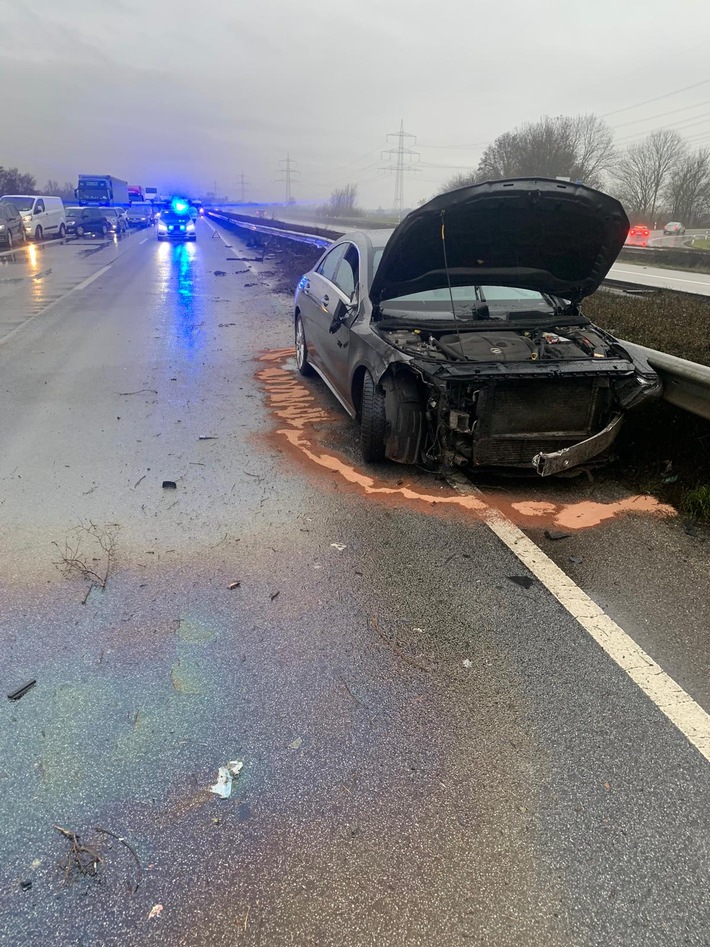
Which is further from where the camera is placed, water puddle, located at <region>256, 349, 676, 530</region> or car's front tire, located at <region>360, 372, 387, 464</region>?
car's front tire, located at <region>360, 372, 387, 464</region>

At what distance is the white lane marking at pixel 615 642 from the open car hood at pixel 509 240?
214cm

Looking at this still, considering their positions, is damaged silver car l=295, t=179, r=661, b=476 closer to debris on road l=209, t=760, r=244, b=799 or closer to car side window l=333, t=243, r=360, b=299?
car side window l=333, t=243, r=360, b=299

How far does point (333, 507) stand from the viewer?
4305 millimetres

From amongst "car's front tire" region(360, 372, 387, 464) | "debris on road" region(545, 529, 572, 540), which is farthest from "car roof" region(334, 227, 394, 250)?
"debris on road" region(545, 529, 572, 540)

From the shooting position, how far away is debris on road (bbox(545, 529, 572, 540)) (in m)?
3.92

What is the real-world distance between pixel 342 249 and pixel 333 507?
10.7 feet

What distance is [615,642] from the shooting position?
295 cm

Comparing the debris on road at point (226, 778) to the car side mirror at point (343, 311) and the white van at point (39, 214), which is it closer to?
the car side mirror at point (343, 311)

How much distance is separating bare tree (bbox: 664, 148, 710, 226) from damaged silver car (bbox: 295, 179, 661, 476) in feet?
203

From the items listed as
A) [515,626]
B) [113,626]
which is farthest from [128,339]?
[515,626]

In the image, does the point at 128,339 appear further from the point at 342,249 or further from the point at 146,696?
the point at 146,696

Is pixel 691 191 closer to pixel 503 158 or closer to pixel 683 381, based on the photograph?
pixel 503 158

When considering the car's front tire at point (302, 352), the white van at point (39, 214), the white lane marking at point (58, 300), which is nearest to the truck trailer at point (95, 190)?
the white van at point (39, 214)

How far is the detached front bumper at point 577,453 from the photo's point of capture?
13.7ft
